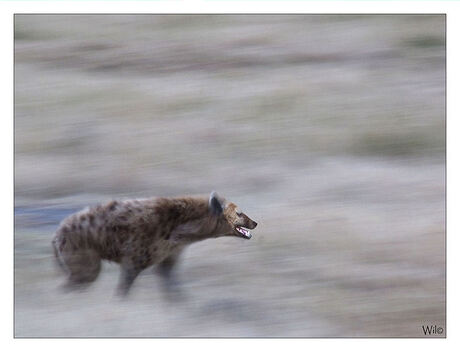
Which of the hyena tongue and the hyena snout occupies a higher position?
the hyena snout

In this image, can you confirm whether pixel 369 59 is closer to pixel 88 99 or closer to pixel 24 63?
pixel 88 99

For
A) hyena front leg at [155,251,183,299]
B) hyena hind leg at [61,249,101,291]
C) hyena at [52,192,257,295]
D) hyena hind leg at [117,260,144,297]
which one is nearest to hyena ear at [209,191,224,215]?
hyena at [52,192,257,295]

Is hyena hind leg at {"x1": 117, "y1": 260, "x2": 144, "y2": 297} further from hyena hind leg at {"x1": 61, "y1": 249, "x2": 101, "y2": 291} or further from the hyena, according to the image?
hyena hind leg at {"x1": 61, "y1": 249, "x2": 101, "y2": 291}

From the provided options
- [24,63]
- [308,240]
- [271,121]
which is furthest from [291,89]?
[24,63]

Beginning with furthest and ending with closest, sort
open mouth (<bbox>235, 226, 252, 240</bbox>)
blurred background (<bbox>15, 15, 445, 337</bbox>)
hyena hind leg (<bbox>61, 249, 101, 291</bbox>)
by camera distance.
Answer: open mouth (<bbox>235, 226, 252, 240</bbox>) < blurred background (<bbox>15, 15, 445, 337</bbox>) < hyena hind leg (<bbox>61, 249, 101, 291</bbox>)

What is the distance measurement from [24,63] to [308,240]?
7.06 feet

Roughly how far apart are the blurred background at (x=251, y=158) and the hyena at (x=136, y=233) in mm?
70

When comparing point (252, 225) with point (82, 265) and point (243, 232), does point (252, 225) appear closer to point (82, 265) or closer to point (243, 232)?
point (243, 232)

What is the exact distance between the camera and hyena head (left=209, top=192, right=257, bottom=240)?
4973 millimetres

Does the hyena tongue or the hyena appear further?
the hyena tongue

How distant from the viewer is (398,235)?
17.3 feet

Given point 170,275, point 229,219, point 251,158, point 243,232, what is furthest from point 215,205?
point 251,158

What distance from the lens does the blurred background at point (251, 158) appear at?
16.0ft

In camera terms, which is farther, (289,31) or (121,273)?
(289,31)
